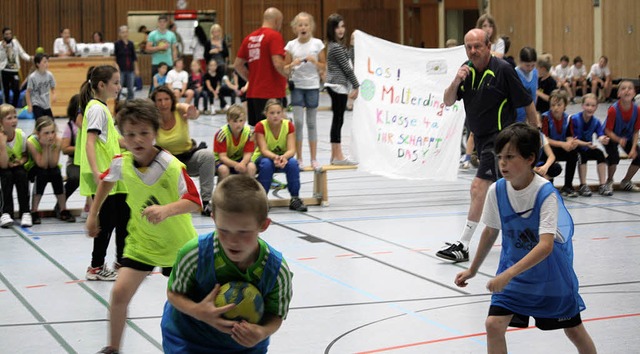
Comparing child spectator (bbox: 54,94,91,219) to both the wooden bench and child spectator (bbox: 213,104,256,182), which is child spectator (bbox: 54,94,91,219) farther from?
the wooden bench

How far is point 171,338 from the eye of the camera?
332cm

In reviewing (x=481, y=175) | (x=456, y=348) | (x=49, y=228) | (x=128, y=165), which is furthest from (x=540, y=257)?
(x=49, y=228)

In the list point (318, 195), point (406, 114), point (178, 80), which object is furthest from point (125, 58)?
point (318, 195)

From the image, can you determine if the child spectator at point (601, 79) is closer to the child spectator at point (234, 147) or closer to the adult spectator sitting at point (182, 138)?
the child spectator at point (234, 147)

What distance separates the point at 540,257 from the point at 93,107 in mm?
4389

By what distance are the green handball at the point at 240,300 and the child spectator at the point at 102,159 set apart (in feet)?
14.1

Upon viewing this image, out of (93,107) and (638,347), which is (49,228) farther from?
(638,347)

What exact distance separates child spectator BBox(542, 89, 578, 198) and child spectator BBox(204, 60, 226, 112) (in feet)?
46.8

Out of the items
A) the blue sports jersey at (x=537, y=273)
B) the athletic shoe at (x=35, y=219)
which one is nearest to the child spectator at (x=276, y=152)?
the athletic shoe at (x=35, y=219)

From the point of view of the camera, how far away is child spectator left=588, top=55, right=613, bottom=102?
27.6 m

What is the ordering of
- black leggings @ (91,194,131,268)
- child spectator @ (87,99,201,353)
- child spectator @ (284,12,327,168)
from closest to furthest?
child spectator @ (87,99,201,353) → black leggings @ (91,194,131,268) → child spectator @ (284,12,327,168)

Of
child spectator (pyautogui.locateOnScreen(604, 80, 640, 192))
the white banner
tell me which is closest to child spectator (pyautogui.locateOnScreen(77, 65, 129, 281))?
the white banner

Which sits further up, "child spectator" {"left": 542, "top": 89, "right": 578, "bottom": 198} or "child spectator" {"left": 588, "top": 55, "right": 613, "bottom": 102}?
"child spectator" {"left": 588, "top": 55, "right": 613, "bottom": 102}

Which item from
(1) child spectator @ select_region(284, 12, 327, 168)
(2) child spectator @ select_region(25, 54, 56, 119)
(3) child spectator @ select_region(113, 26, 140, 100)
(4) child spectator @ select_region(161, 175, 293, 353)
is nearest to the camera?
(4) child spectator @ select_region(161, 175, 293, 353)
